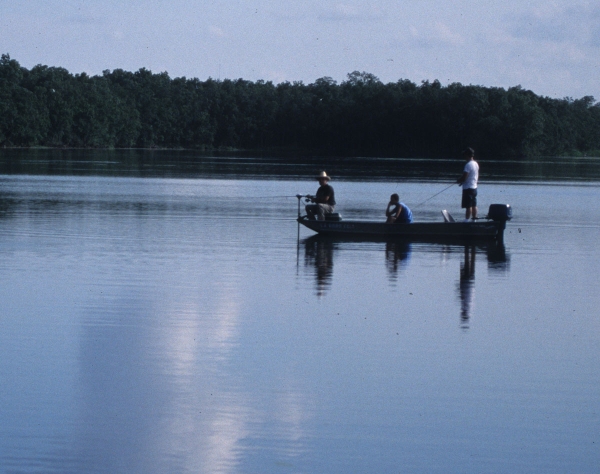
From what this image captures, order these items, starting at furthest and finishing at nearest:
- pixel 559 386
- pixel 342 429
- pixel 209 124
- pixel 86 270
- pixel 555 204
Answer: pixel 209 124 < pixel 555 204 < pixel 86 270 < pixel 559 386 < pixel 342 429

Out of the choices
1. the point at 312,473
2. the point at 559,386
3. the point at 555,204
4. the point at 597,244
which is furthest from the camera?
the point at 555,204

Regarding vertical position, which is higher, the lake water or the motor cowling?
the motor cowling

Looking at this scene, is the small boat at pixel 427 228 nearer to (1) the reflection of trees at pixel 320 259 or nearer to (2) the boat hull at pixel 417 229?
(2) the boat hull at pixel 417 229

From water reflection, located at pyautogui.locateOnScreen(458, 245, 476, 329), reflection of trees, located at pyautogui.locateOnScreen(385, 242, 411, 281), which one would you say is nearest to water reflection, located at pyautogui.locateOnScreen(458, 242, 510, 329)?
water reflection, located at pyautogui.locateOnScreen(458, 245, 476, 329)

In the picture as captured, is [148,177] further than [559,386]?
Yes

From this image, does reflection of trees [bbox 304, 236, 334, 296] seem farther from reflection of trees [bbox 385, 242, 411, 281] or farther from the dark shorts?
the dark shorts

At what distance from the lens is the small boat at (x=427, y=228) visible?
2480 cm

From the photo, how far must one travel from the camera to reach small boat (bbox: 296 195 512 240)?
24.8m

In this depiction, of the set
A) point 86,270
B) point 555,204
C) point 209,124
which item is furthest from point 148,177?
point 209,124

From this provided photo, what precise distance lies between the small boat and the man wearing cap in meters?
0.34

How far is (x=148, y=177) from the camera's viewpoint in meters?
59.8

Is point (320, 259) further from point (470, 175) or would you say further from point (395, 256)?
point (470, 175)

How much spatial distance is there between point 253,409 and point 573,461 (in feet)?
8.92

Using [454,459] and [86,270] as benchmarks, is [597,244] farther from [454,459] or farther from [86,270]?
[454,459]
